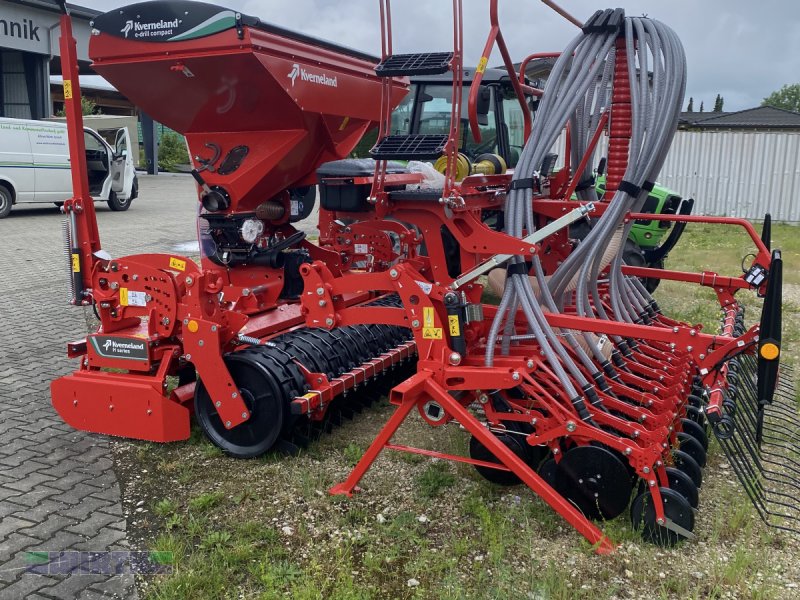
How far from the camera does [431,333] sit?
3465 mm

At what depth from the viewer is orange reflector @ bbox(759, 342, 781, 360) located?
2.81 meters

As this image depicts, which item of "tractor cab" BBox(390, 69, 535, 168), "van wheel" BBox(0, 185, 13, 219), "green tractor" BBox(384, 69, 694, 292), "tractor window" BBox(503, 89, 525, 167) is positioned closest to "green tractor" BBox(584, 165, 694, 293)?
"green tractor" BBox(384, 69, 694, 292)

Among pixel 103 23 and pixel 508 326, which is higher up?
pixel 103 23

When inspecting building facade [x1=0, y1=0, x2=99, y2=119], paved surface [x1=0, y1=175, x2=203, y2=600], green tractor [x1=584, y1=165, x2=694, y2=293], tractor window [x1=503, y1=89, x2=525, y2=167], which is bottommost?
paved surface [x1=0, y1=175, x2=203, y2=600]

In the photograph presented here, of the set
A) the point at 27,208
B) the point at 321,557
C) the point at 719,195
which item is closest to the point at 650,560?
the point at 321,557

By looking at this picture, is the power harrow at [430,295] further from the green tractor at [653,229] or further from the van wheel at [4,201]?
the van wheel at [4,201]

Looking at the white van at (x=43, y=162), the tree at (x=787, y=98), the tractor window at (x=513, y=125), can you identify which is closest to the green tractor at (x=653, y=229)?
the tractor window at (x=513, y=125)

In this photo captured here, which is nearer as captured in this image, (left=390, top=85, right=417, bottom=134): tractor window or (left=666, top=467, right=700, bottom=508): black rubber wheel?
(left=666, top=467, right=700, bottom=508): black rubber wheel

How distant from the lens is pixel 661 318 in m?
4.56

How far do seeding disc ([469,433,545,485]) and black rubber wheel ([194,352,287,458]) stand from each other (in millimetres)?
1004

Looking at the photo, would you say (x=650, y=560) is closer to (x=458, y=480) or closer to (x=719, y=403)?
(x=719, y=403)

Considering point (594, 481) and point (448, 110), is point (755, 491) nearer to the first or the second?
point (594, 481)

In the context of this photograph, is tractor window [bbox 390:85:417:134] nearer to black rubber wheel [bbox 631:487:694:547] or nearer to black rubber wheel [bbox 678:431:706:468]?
black rubber wheel [bbox 678:431:706:468]

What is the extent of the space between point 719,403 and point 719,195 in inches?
555
